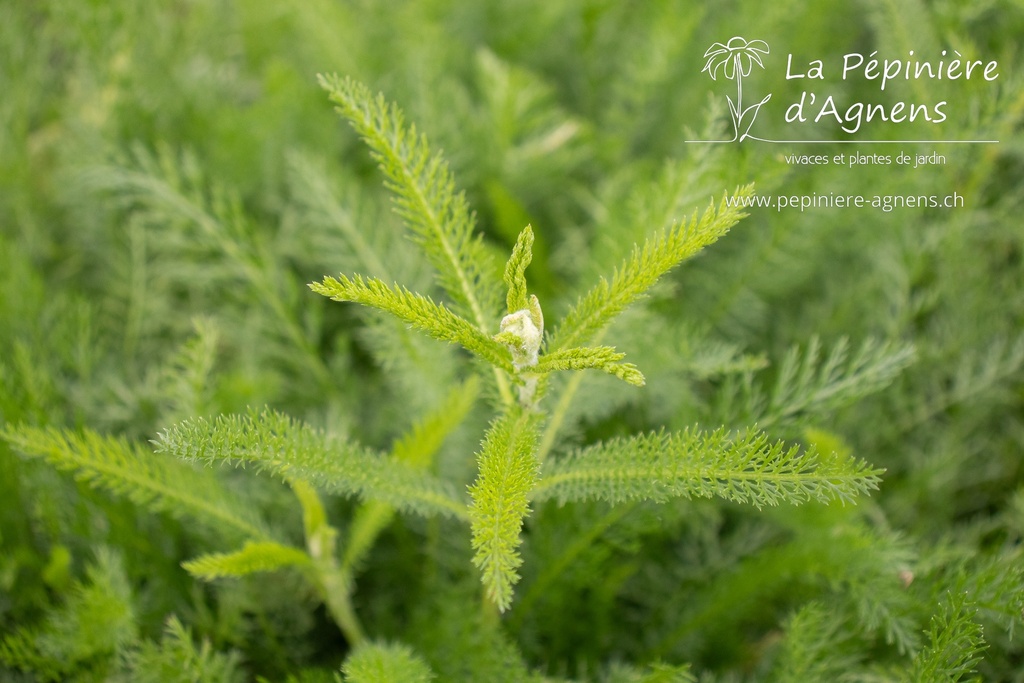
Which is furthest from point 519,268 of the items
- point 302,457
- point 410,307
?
point 302,457

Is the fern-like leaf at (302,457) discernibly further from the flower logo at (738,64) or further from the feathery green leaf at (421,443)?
the flower logo at (738,64)

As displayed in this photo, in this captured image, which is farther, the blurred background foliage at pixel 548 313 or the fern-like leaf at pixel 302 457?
the blurred background foliage at pixel 548 313

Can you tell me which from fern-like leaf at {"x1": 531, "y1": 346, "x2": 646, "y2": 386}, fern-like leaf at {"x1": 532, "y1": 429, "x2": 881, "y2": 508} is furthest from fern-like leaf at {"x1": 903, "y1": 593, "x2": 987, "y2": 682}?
fern-like leaf at {"x1": 531, "y1": 346, "x2": 646, "y2": 386}

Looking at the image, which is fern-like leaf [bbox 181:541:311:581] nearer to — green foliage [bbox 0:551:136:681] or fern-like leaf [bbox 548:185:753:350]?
green foliage [bbox 0:551:136:681]

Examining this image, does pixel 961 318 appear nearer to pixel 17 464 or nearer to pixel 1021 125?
pixel 1021 125

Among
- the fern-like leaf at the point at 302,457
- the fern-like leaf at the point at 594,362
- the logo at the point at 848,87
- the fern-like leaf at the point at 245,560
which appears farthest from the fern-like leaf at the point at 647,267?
the logo at the point at 848,87
